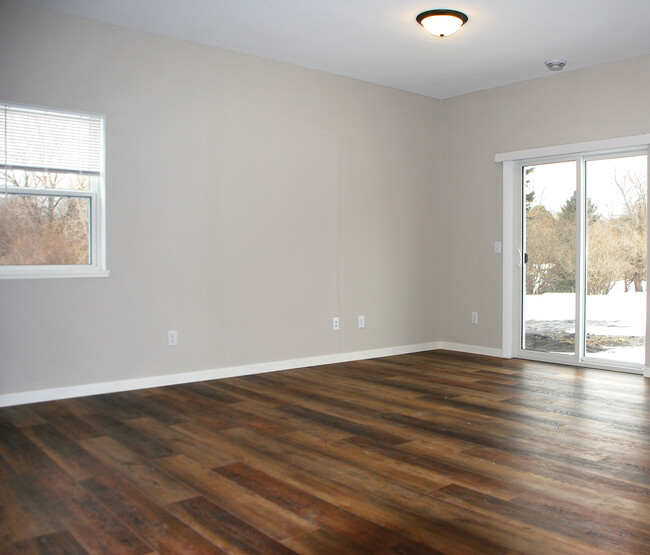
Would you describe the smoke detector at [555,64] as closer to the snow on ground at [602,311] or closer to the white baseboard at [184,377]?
the snow on ground at [602,311]

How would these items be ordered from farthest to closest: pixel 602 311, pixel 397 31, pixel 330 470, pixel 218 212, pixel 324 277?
pixel 324 277 < pixel 602 311 < pixel 218 212 < pixel 397 31 < pixel 330 470

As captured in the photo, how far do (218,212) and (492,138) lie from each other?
9.72ft

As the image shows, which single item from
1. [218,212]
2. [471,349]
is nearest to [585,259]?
[471,349]

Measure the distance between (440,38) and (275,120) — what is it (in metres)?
1.52

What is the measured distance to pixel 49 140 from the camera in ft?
13.6

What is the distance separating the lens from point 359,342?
5898 mm

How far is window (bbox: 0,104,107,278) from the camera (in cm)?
399

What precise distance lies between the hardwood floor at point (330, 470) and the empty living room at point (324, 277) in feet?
0.06

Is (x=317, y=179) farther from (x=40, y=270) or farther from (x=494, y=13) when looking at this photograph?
(x=40, y=270)

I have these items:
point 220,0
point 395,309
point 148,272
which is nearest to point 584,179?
point 395,309

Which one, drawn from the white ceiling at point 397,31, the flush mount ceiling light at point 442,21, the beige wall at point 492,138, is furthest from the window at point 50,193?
the beige wall at point 492,138

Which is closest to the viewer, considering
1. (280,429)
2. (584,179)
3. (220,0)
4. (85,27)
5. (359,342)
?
(280,429)

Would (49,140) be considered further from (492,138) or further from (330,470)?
(492,138)

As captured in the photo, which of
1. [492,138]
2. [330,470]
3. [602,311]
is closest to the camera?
[330,470]
